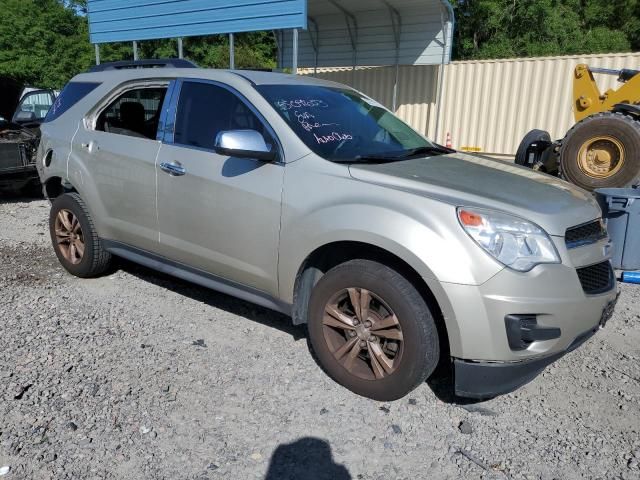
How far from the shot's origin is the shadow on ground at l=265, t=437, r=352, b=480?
255cm

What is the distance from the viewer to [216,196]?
11.8 ft

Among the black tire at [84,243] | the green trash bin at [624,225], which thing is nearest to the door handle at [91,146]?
the black tire at [84,243]

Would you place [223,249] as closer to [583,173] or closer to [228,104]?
[228,104]

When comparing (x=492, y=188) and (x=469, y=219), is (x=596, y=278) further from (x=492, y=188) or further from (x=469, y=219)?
(x=469, y=219)

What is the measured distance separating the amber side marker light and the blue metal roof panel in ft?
24.5

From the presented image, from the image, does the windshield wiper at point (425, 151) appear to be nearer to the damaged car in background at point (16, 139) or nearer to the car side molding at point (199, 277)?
the car side molding at point (199, 277)

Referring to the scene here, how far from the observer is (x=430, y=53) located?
1330 centimetres

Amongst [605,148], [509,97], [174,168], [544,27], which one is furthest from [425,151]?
[544,27]

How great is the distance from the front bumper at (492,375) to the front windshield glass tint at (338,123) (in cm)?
144

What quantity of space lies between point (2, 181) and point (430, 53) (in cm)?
975

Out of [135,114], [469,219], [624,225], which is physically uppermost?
[135,114]

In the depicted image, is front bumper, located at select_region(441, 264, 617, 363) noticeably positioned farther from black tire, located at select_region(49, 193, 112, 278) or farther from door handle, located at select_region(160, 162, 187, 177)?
black tire, located at select_region(49, 193, 112, 278)

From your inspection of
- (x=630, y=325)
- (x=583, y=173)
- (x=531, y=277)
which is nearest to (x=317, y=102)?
(x=531, y=277)

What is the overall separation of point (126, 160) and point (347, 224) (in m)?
2.10
